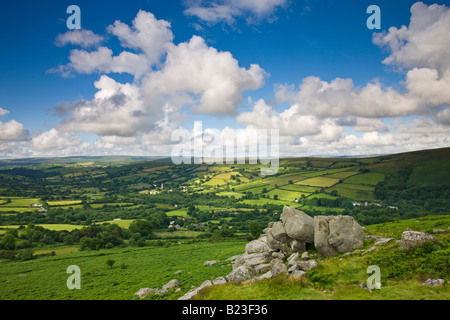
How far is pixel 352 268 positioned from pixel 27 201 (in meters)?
208

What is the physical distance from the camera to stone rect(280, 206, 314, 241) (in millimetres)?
27516

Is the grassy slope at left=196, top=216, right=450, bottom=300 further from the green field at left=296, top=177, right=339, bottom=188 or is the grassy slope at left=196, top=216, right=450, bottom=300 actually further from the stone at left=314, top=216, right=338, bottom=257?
the green field at left=296, top=177, right=339, bottom=188

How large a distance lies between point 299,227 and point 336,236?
424 centimetres

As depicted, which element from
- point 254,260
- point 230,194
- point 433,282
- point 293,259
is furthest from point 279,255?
point 230,194

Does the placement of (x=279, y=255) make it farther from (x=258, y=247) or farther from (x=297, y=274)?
(x=258, y=247)

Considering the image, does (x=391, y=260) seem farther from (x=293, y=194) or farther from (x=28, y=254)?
(x=293, y=194)

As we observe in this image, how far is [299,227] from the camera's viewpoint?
27500mm

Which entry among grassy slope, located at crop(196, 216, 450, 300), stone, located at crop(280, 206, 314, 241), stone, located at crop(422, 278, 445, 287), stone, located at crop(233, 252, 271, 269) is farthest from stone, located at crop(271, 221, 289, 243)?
stone, located at crop(422, 278, 445, 287)

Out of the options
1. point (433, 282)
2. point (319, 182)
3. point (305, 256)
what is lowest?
point (319, 182)

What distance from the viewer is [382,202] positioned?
135 metres

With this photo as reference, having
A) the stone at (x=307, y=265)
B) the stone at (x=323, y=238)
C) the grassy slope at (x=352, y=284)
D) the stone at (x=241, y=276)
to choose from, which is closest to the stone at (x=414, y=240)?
the grassy slope at (x=352, y=284)

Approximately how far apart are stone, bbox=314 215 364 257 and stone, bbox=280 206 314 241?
0.83 meters

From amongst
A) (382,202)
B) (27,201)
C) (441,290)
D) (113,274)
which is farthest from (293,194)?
(27,201)
